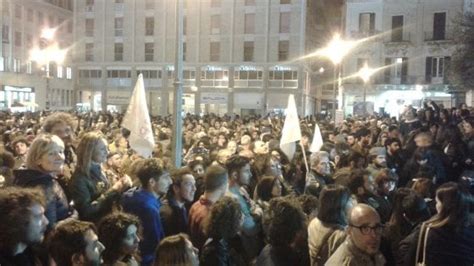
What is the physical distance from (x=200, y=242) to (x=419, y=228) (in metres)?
1.85

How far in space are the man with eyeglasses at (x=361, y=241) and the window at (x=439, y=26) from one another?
45.5 m

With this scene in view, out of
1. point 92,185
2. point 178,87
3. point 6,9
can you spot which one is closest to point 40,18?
point 6,9

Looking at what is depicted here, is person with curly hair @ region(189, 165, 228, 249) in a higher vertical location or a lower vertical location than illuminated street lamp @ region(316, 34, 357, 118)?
lower

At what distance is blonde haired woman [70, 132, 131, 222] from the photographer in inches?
200

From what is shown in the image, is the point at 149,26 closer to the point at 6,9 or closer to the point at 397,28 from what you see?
the point at 6,9

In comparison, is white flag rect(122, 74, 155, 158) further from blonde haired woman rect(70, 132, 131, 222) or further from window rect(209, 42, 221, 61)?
window rect(209, 42, 221, 61)

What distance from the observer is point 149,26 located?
197 ft

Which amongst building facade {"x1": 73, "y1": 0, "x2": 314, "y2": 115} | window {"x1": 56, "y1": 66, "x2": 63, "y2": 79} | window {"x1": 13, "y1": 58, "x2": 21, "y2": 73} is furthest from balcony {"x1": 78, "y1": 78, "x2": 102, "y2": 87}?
window {"x1": 13, "y1": 58, "x2": 21, "y2": 73}

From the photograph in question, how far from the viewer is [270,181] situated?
20.2 ft

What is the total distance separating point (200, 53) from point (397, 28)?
19.7 meters

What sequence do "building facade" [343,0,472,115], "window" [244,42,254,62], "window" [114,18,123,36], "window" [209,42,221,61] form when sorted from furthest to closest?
"window" [114,18,123,36] → "window" [209,42,221,61] → "window" [244,42,254,62] → "building facade" [343,0,472,115]

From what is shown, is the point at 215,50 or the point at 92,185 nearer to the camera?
the point at 92,185

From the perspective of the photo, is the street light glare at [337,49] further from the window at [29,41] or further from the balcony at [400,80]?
the window at [29,41]

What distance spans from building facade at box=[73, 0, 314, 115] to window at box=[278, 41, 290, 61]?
10cm
